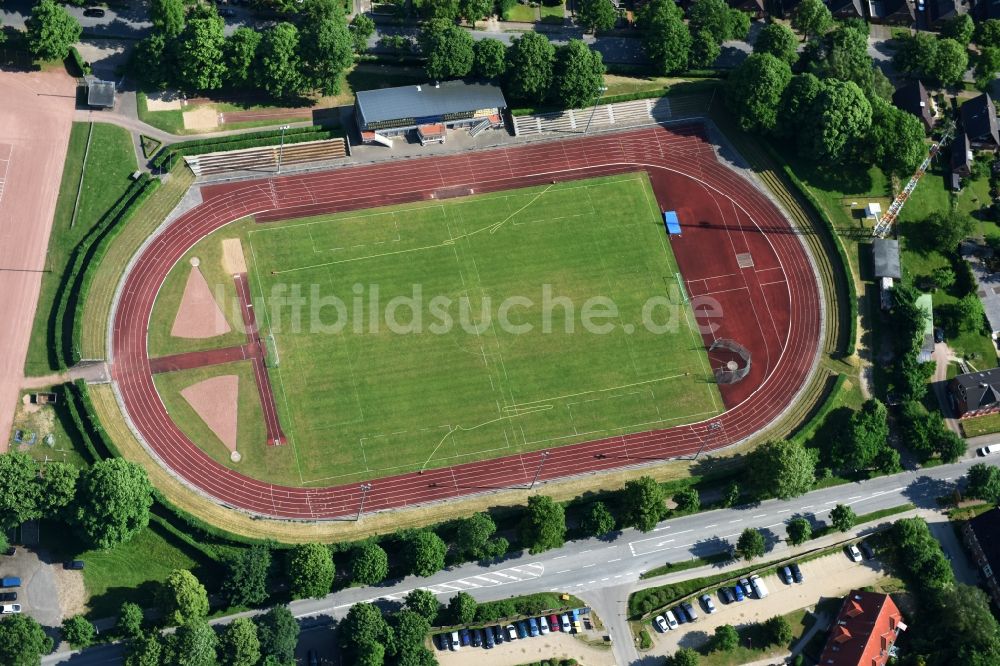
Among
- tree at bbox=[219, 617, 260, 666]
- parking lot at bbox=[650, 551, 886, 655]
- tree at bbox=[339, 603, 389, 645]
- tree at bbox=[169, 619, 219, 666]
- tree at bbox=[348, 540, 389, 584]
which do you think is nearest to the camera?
tree at bbox=[169, 619, 219, 666]

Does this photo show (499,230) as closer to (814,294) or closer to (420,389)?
(420,389)

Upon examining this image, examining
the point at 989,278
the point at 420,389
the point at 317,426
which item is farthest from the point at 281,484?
the point at 989,278

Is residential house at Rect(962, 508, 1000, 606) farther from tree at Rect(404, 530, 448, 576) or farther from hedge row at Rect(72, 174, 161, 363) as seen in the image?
hedge row at Rect(72, 174, 161, 363)

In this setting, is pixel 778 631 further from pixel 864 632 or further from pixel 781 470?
pixel 781 470

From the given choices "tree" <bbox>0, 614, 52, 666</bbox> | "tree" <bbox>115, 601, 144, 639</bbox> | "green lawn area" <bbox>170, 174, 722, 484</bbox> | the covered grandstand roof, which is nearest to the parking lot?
"green lawn area" <bbox>170, 174, 722, 484</bbox>

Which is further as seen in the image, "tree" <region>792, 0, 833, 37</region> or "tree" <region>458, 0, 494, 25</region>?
"tree" <region>792, 0, 833, 37</region>

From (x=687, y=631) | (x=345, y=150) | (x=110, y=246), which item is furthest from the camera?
(x=345, y=150)
